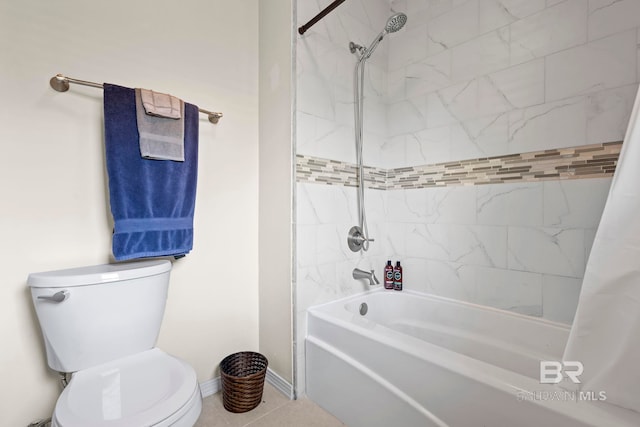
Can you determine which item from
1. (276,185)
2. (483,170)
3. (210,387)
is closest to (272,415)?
(210,387)

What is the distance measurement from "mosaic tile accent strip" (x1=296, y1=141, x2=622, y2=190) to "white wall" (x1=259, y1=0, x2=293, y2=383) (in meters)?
0.17

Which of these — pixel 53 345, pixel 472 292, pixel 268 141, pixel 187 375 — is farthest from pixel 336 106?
pixel 53 345

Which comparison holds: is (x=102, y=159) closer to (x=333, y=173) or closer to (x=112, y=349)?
(x=112, y=349)

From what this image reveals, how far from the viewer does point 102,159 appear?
1.36 metres

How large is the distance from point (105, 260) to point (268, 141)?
1.02 metres

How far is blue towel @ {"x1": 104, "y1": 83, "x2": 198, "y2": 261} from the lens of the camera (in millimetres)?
1271

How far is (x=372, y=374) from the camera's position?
1336 millimetres

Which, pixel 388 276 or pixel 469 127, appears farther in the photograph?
pixel 388 276

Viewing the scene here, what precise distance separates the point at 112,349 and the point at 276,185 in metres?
1.05

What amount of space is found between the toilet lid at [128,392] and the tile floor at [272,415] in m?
0.50

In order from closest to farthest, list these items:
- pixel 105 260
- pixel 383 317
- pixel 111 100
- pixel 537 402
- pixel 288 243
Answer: pixel 537 402
pixel 111 100
pixel 105 260
pixel 288 243
pixel 383 317

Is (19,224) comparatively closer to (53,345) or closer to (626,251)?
(53,345)

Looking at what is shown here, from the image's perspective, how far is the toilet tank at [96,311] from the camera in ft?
3.63

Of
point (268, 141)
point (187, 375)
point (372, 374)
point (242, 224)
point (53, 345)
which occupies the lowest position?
point (372, 374)
